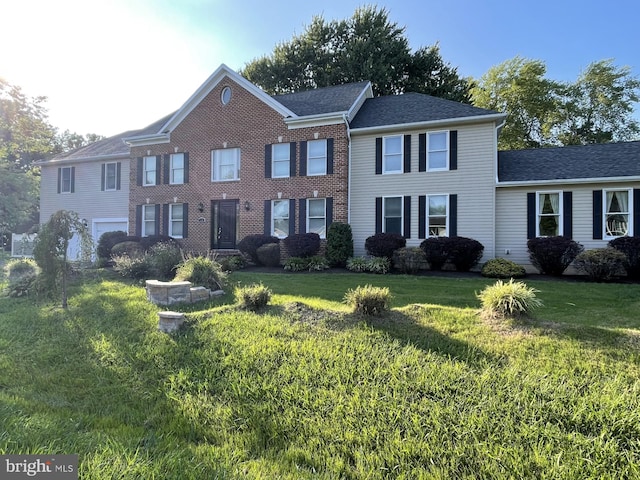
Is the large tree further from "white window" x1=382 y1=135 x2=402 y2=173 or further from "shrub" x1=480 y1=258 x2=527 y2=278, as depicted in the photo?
"shrub" x1=480 y1=258 x2=527 y2=278

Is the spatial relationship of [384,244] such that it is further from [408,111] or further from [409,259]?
[408,111]

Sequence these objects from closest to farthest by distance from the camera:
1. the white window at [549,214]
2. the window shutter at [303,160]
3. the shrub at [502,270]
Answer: the shrub at [502,270] → the white window at [549,214] → the window shutter at [303,160]

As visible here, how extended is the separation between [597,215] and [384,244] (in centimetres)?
680

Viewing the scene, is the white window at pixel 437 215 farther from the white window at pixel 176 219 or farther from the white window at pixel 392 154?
the white window at pixel 176 219

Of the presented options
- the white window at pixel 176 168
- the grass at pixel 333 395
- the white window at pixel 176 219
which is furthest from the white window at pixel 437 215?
the white window at pixel 176 168

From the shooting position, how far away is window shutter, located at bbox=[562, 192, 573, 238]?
12.5 m

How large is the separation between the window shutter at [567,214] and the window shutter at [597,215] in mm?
627

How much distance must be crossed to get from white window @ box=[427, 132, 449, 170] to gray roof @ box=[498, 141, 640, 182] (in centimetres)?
205

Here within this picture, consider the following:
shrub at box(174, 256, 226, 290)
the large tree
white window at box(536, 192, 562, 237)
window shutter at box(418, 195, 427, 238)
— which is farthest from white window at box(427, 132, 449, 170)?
the large tree

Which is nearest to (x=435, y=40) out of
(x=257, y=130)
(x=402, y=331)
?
(x=257, y=130)

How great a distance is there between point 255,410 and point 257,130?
Result: 1429 cm

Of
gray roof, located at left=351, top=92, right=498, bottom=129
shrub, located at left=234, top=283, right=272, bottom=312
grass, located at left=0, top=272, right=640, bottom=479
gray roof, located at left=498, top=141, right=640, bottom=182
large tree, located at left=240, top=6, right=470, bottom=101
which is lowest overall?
grass, located at left=0, top=272, right=640, bottom=479

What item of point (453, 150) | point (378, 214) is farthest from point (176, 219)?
point (453, 150)

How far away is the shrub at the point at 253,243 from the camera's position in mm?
14820
